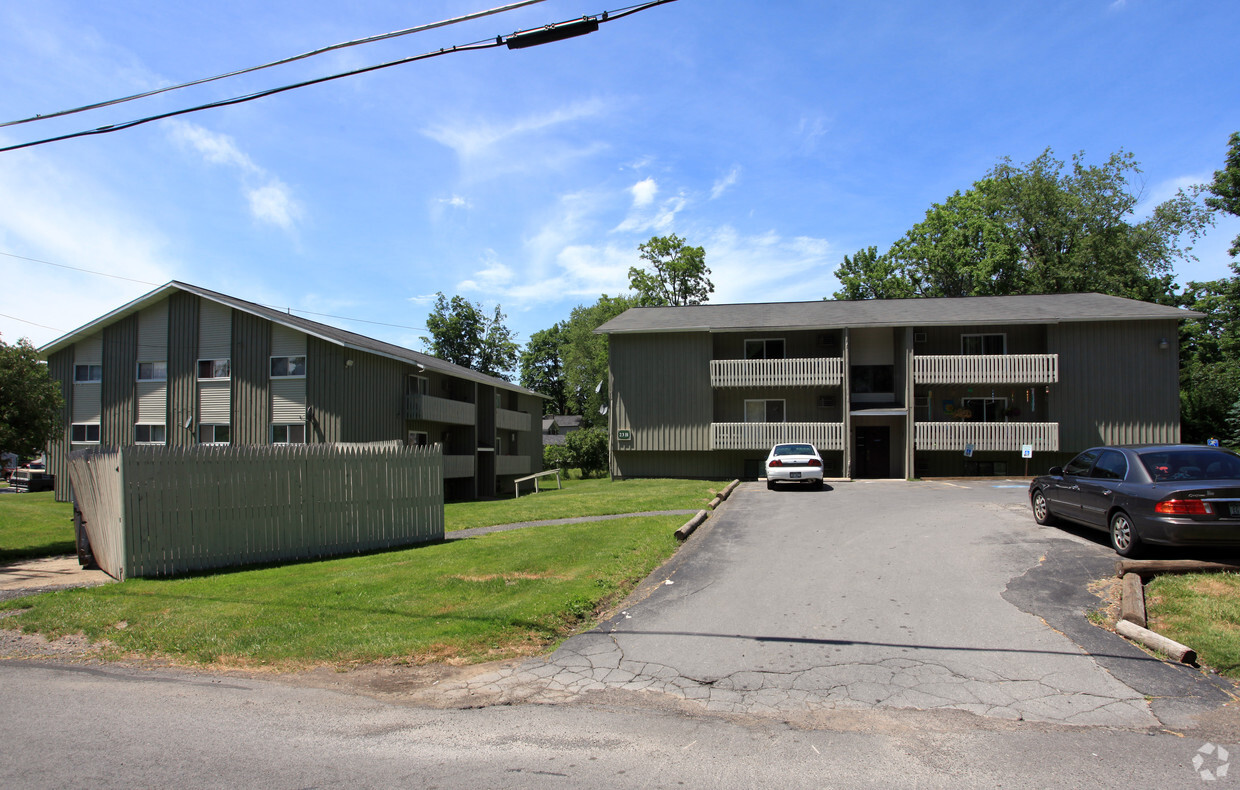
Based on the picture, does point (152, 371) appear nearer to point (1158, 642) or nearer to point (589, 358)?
point (1158, 642)

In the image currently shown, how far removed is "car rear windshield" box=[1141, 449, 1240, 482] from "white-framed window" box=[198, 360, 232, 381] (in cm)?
2777

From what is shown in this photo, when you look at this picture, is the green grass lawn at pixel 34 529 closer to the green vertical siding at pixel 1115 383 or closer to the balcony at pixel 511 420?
the balcony at pixel 511 420

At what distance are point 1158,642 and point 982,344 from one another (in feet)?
82.9

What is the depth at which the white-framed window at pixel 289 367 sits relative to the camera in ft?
84.6

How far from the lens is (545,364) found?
81125mm

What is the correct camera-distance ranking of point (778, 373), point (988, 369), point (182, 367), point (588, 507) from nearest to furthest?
1. point (588, 507)
2. point (182, 367)
3. point (988, 369)
4. point (778, 373)

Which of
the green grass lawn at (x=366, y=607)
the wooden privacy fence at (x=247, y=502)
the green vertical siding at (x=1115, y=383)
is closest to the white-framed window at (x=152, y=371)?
the wooden privacy fence at (x=247, y=502)

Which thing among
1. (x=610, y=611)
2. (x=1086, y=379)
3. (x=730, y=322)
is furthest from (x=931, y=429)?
(x=610, y=611)

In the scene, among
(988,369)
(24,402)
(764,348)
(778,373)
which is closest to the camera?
(24,402)

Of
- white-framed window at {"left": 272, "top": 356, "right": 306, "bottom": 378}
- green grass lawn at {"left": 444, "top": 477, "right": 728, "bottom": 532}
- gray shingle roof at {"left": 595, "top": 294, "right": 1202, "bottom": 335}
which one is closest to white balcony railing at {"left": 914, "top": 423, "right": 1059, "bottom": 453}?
gray shingle roof at {"left": 595, "top": 294, "right": 1202, "bottom": 335}

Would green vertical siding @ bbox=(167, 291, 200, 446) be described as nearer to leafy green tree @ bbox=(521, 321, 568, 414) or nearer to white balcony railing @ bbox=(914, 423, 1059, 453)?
white balcony railing @ bbox=(914, 423, 1059, 453)

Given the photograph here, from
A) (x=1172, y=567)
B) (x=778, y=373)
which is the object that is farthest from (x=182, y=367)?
(x=1172, y=567)

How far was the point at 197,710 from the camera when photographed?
539 cm

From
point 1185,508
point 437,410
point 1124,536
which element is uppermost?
point 437,410
